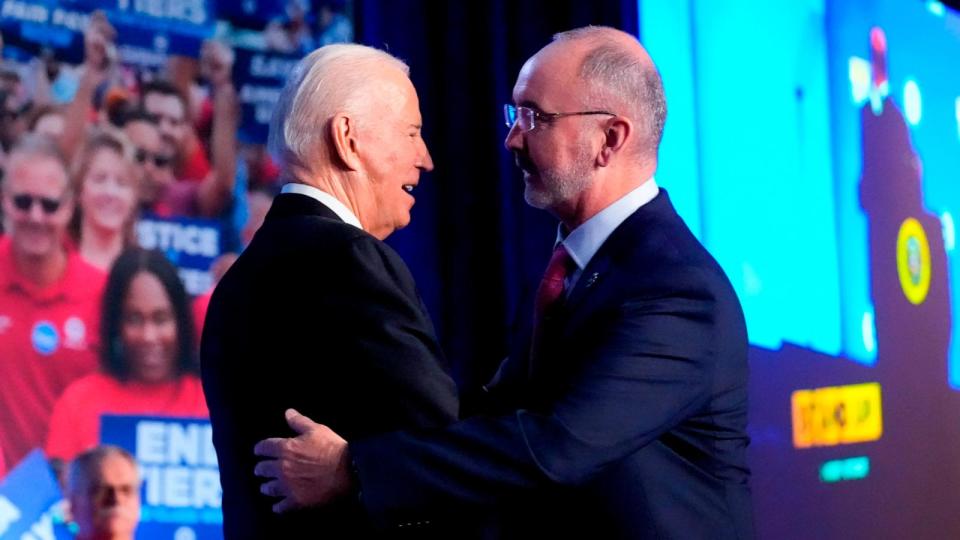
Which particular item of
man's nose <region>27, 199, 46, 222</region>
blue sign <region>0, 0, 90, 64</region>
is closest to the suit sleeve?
man's nose <region>27, 199, 46, 222</region>

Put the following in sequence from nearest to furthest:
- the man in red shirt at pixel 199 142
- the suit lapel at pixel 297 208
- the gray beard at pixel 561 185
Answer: the suit lapel at pixel 297 208, the gray beard at pixel 561 185, the man in red shirt at pixel 199 142

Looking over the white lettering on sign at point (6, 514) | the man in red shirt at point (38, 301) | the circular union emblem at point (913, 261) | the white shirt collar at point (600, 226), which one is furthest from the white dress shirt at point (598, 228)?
the circular union emblem at point (913, 261)

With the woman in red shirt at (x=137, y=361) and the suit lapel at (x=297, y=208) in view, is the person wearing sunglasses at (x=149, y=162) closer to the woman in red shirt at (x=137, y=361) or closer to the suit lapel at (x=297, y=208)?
the woman in red shirt at (x=137, y=361)

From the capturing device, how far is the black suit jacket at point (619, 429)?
2.04 metres

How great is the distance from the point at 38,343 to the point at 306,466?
5.15ft

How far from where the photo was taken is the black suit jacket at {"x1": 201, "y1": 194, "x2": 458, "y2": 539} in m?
1.97

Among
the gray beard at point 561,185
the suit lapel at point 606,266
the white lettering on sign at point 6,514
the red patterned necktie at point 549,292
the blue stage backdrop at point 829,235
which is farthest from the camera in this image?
the blue stage backdrop at point 829,235

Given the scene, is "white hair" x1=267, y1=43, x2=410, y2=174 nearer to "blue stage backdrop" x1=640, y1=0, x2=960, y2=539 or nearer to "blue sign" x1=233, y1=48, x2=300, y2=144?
"blue sign" x1=233, y1=48, x2=300, y2=144

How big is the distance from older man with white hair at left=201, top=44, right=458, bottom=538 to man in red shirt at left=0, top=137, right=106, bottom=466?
4.25ft

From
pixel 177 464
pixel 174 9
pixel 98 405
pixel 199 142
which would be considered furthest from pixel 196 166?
pixel 177 464

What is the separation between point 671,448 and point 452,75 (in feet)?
7.23

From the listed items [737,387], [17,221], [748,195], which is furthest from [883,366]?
[17,221]

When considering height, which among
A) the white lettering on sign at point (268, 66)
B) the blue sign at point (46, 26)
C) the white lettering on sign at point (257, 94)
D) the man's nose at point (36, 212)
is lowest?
the man's nose at point (36, 212)

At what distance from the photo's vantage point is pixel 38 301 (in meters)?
3.31
